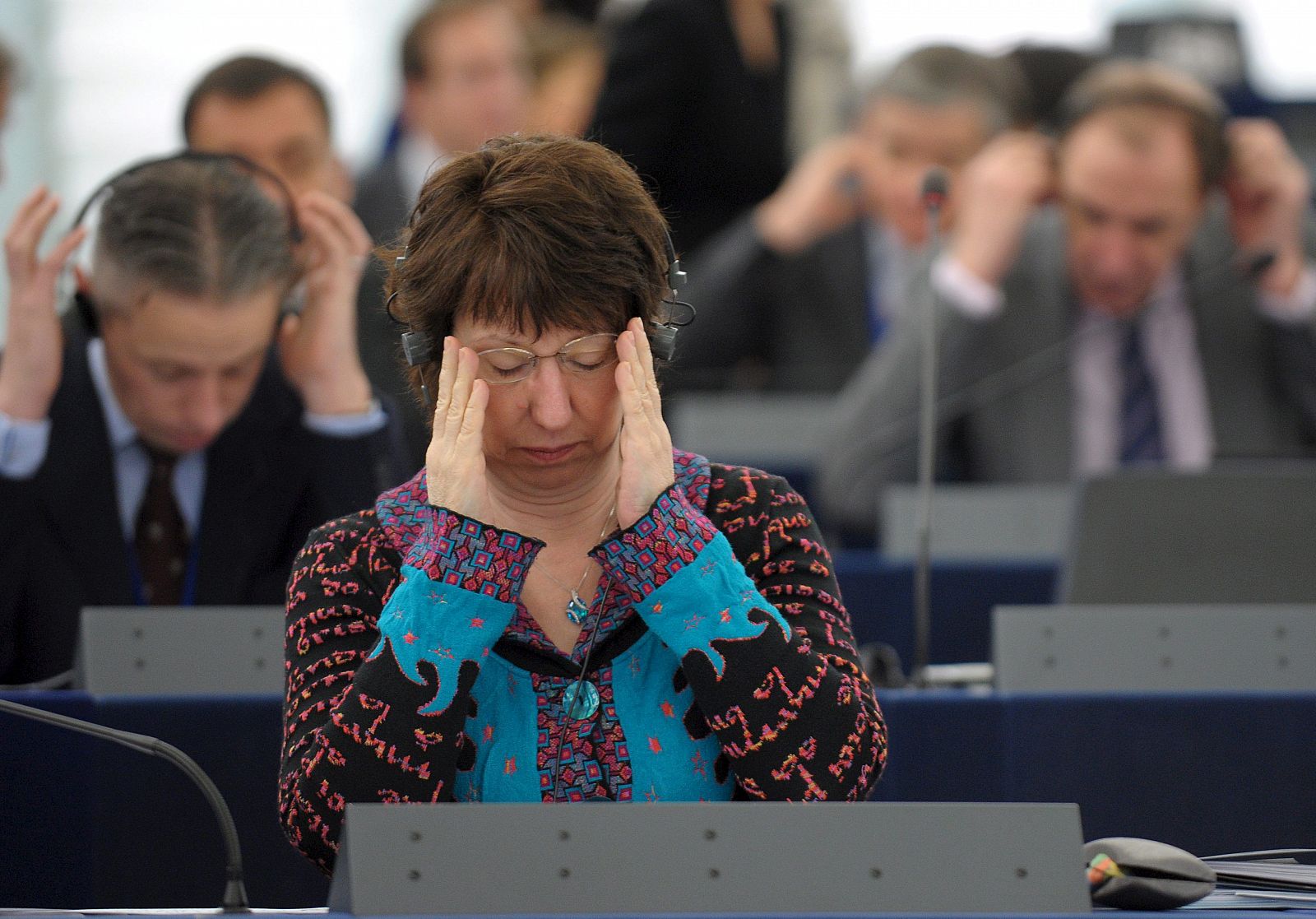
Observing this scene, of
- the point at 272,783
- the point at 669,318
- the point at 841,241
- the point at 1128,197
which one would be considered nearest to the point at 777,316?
the point at 841,241

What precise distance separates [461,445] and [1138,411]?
2.46 metres

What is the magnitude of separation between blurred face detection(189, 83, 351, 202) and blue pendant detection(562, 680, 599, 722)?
64.3 inches

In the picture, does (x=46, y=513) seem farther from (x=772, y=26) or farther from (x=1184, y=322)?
(x=772, y=26)

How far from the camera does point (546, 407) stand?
142cm

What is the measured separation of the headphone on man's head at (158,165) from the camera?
89.0 inches

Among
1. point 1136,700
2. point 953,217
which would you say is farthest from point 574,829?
point 953,217

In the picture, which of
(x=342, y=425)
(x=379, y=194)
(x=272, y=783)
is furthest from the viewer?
(x=379, y=194)

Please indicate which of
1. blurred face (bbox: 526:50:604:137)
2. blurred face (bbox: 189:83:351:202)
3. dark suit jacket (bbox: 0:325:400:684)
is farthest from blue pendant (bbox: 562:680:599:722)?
blurred face (bbox: 526:50:604:137)

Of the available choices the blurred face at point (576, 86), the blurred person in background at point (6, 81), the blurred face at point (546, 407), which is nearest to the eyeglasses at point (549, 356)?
the blurred face at point (546, 407)

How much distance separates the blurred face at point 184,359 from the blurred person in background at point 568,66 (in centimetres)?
244

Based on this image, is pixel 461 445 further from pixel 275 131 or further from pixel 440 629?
pixel 275 131

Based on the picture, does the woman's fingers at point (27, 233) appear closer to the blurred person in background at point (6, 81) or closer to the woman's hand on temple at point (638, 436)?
the woman's hand on temple at point (638, 436)

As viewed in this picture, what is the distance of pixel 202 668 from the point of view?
75.2 inches

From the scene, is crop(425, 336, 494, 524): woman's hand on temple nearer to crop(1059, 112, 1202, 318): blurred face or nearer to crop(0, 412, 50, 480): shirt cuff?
crop(0, 412, 50, 480): shirt cuff
